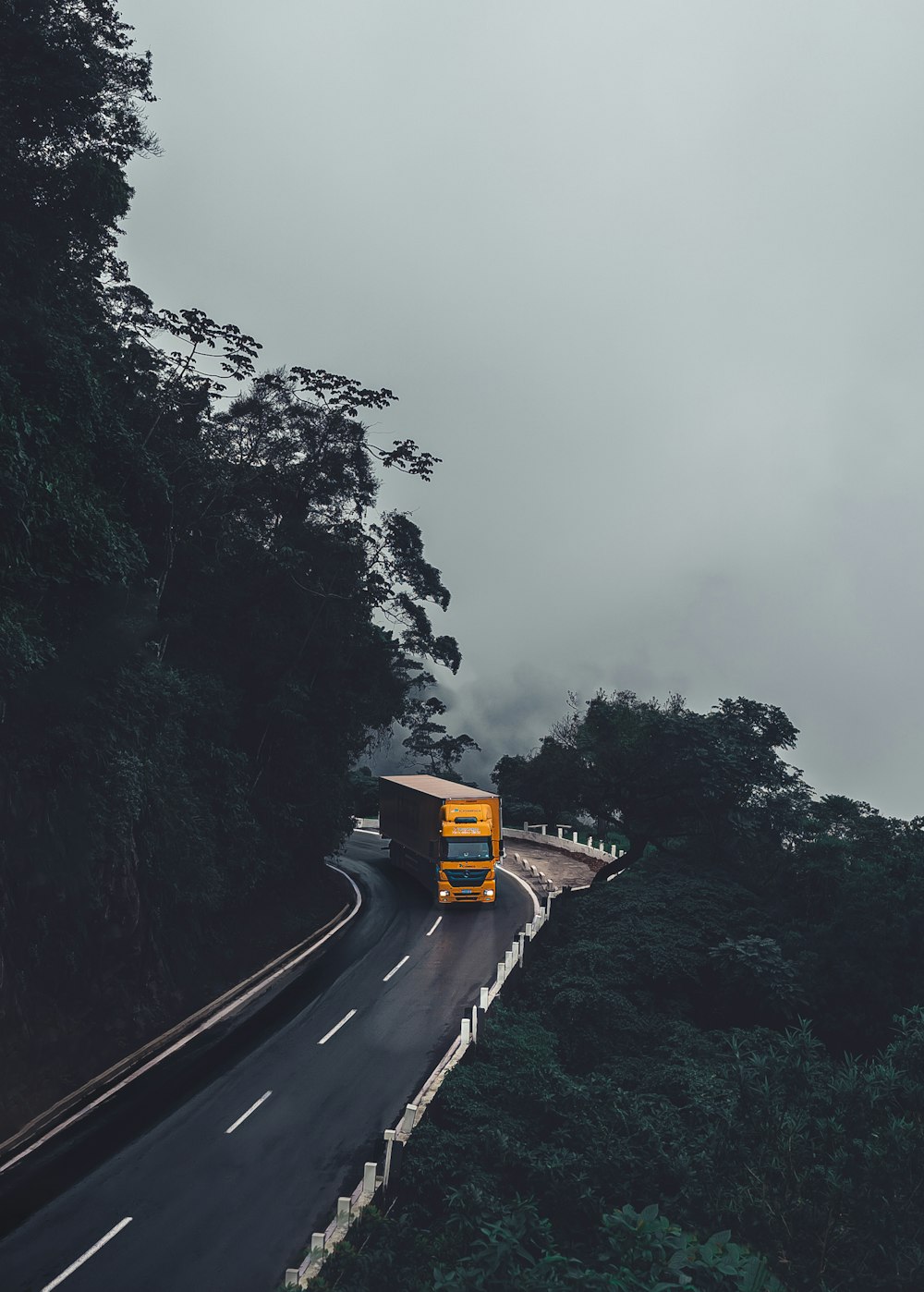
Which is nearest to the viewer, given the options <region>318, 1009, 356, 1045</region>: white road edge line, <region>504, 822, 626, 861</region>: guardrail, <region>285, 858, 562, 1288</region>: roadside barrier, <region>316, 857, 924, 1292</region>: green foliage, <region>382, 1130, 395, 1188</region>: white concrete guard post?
<region>316, 857, 924, 1292</region>: green foliage

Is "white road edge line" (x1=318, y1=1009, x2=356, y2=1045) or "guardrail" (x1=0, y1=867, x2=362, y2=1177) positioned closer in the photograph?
"guardrail" (x1=0, y1=867, x2=362, y2=1177)

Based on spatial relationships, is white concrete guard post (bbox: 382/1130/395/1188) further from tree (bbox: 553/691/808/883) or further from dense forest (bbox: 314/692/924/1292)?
tree (bbox: 553/691/808/883)

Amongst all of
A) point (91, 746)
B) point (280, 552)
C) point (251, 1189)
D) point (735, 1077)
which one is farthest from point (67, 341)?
point (735, 1077)

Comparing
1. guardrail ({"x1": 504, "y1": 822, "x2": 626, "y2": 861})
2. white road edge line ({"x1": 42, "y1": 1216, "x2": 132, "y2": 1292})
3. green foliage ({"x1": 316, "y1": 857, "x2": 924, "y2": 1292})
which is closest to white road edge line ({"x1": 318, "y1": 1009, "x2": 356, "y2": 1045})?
green foliage ({"x1": 316, "y1": 857, "x2": 924, "y2": 1292})

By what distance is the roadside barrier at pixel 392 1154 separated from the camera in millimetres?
12930

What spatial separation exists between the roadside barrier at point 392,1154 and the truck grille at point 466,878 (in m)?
6.57

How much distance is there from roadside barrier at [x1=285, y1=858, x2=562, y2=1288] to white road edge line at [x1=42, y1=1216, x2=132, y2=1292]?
11.9 feet

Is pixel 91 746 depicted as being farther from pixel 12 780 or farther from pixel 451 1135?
pixel 451 1135

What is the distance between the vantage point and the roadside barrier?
42.4 feet

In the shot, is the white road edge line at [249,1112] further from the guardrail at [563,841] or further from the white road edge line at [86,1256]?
the guardrail at [563,841]

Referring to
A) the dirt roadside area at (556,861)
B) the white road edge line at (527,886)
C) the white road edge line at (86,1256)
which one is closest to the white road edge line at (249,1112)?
the white road edge line at (86,1256)

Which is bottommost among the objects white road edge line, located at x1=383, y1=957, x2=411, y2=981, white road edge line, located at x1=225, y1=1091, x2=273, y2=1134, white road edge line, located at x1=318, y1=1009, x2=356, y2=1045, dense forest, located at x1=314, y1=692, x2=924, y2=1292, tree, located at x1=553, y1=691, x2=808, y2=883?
white road edge line, located at x1=225, y1=1091, x2=273, y2=1134

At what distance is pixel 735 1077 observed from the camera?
15.0m

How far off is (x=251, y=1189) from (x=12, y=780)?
10164 mm
